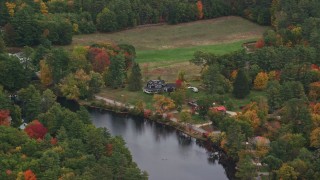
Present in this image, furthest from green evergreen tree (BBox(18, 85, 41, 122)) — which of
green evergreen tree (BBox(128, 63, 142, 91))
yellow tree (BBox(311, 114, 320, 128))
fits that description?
yellow tree (BBox(311, 114, 320, 128))

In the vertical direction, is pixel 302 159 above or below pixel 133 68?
below

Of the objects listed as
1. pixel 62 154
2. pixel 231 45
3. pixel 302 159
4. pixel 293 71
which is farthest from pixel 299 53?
pixel 62 154

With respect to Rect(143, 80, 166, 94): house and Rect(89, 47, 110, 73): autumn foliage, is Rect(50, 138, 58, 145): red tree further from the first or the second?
Rect(89, 47, 110, 73): autumn foliage

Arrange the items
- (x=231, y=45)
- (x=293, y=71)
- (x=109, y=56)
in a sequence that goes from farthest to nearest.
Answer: (x=231, y=45)
(x=109, y=56)
(x=293, y=71)

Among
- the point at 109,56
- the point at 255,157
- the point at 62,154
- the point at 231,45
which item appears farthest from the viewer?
the point at 231,45

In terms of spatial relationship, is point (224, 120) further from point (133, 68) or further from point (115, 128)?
point (133, 68)

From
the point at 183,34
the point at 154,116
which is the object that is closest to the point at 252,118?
the point at 154,116
